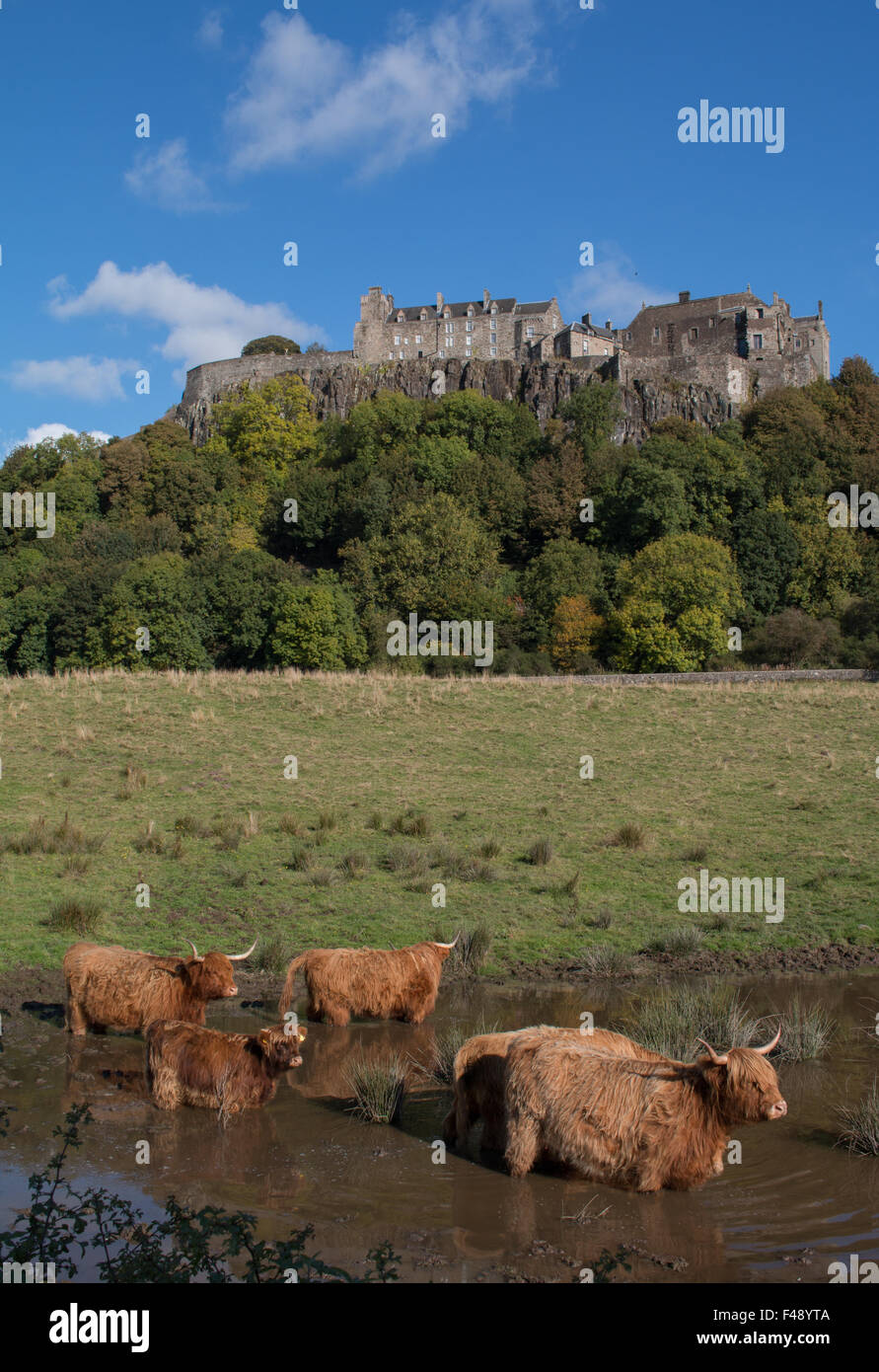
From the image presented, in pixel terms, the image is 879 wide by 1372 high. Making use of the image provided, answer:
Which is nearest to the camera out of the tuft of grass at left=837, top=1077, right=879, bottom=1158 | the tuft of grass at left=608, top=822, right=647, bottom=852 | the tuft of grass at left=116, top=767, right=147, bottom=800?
the tuft of grass at left=837, top=1077, right=879, bottom=1158

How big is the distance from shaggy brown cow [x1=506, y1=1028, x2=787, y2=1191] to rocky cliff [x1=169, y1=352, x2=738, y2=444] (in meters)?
93.0

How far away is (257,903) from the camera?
15.5 metres

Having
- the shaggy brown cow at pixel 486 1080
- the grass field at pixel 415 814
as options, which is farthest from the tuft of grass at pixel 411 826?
the shaggy brown cow at pixel 486 1080

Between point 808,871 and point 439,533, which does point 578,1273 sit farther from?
point 439,533

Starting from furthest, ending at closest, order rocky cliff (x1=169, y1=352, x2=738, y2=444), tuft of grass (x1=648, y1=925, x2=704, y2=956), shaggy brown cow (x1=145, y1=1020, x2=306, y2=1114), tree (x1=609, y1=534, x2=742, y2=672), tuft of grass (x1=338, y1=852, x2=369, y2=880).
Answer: rocky cliff (x1=169, y1=352, x2=738, y2=444), tree (x1=609, y1=534, x2=742, y2=672), tuft of grass (x1=338, y1=852, x2=369, y2=880), tuft of grass (x1=648, y1=925, x2=704, y2=956), shaggy brown cow (x1=145, y1=1020, x2=306, y2=1114)

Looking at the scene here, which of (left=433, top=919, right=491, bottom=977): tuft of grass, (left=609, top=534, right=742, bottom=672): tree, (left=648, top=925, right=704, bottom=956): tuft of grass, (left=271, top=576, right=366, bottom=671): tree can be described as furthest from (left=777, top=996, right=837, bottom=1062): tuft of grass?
(left=271, top=576, right=366, bottom=671): tree

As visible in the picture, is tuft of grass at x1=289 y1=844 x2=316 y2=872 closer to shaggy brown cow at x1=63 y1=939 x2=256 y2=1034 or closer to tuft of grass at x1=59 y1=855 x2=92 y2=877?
tuft of grass at x1=59 y1=855 x2=92 y2=877

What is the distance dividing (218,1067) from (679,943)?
7.12 m

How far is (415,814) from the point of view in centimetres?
2095

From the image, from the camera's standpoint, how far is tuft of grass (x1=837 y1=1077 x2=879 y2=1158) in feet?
26.8

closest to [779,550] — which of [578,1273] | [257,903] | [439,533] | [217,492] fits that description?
[439,533]

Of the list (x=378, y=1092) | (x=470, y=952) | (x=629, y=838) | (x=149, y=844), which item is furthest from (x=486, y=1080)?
(x=629, y=838)

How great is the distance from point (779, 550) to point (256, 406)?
5434 centimetres
